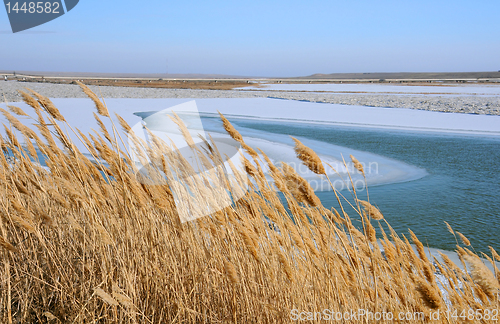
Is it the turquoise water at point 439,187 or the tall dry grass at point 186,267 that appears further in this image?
the turquoise water at point 439,187

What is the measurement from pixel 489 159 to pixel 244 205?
7.37 m

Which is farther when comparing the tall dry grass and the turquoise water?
the turquoise water

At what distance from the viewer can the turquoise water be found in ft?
13.6

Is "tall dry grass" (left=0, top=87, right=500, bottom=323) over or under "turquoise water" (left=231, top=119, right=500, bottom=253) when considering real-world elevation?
over

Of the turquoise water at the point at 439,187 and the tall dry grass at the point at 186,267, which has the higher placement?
the tall dry grass at the point at 186,267

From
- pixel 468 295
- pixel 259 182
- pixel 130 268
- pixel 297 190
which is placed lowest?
pixel 468 295

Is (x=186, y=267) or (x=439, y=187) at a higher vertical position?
(x=186, y=267)

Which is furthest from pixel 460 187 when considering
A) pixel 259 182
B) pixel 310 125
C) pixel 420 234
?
pixel 310 125

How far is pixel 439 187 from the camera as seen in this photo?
5672 millimetres

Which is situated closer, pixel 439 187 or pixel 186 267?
pixel 186 267

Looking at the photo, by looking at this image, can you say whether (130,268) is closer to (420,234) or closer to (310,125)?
(420,234)

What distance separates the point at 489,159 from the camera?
736 cm

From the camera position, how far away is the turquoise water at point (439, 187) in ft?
13.6

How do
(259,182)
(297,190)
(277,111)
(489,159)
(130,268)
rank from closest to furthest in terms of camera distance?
(297,190) → (130,268) → (259,182) → (489,159) → (277,111)
